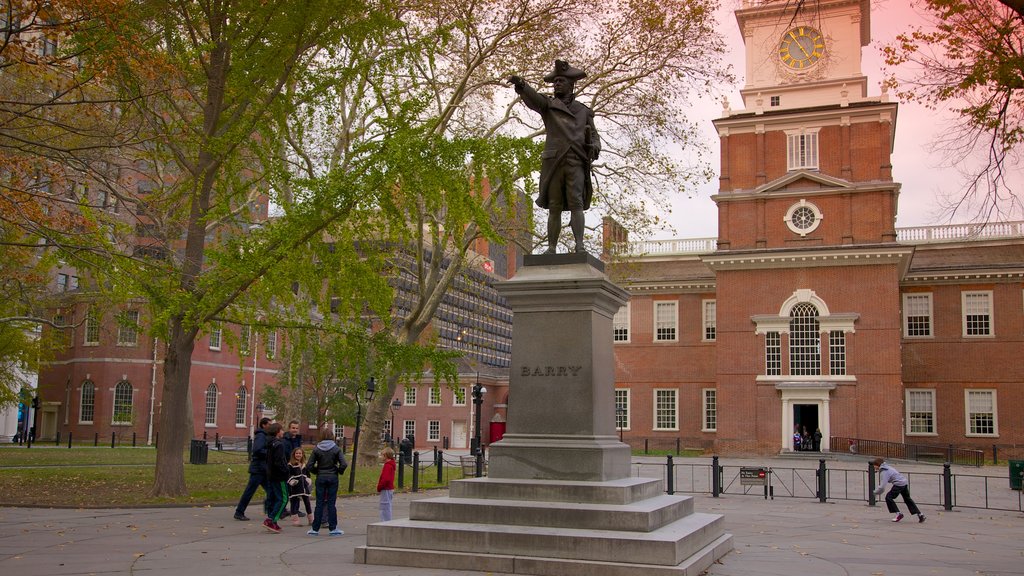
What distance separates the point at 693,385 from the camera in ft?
166

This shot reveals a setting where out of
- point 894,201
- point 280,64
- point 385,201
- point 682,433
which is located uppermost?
point 894,201

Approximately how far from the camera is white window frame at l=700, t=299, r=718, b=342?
50656mm

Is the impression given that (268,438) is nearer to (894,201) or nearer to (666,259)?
(894,201)

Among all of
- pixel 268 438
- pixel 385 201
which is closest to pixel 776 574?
pixel 268 438

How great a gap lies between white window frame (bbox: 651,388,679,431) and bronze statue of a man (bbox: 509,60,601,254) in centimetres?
4034

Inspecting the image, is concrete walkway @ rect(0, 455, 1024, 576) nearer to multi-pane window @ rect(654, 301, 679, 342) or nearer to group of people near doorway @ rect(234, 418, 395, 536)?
group of people near doorway @ rect(234, 418, 395, 536)

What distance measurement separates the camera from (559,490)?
10.2 metres

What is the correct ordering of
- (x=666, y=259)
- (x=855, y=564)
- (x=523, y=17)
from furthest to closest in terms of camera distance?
(x=666, y=259) < (x=523, y=17) < (x=855, y=564)

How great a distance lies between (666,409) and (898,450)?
43.7 feet

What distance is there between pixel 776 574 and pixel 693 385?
41889 millimetres

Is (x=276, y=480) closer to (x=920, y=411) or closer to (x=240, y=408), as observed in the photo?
(x=920, y=411)

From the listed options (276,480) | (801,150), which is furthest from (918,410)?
(276,480)

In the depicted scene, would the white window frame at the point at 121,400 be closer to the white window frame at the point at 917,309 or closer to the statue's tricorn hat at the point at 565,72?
the white window frame at the point at 917,309

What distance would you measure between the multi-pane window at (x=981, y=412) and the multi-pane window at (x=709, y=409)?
41.3 ft
